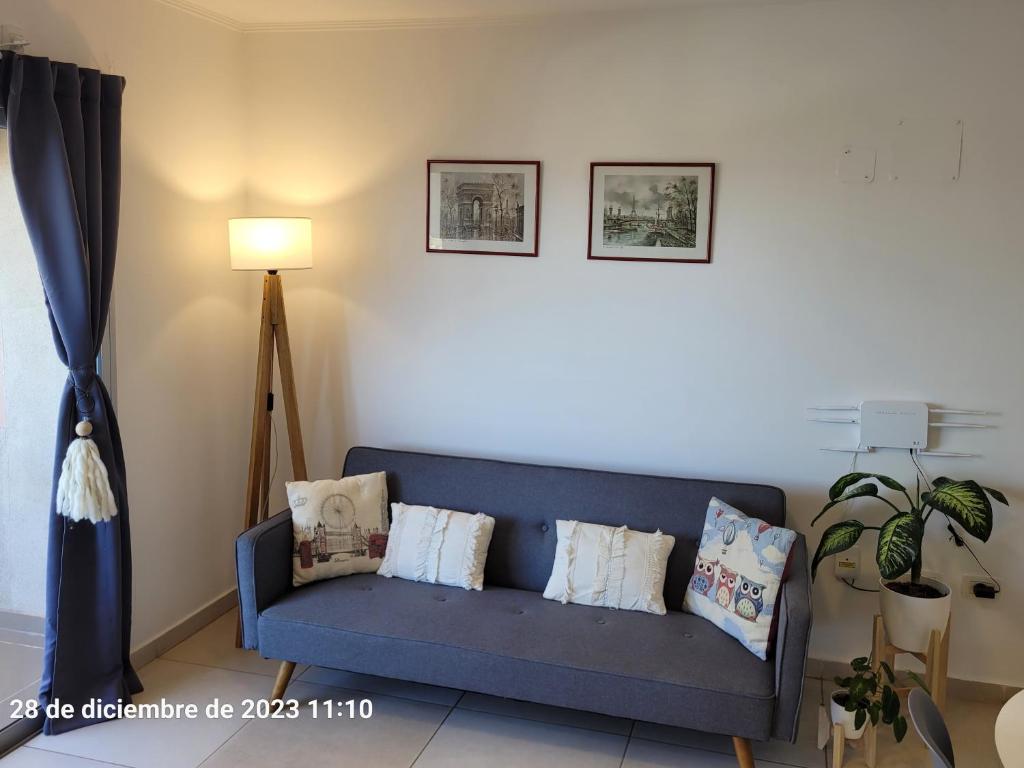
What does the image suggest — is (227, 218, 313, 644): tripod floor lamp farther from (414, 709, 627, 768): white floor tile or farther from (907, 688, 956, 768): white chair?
(907, 688, 956, 768): white chair

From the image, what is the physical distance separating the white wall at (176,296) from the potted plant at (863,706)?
2491mm

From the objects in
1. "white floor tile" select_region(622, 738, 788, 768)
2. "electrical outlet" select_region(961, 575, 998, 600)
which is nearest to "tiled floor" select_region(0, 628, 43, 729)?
"white floor tile" select_region(622, 738, 788, 768)

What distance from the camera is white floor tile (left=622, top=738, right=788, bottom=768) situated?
2871 millimetres

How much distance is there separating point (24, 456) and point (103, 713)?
0.90m

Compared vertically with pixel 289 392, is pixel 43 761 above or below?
below

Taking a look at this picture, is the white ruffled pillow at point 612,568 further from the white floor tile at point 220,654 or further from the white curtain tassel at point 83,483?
the white curtain tassel at point 83,483

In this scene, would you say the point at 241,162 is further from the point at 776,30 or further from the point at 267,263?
the point at 776,30

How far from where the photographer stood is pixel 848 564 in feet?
11.0

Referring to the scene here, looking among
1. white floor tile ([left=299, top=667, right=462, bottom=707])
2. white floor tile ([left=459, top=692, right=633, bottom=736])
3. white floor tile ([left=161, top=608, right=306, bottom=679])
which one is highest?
white floor tile ([left=161, top=608, right=306, bottom=679])

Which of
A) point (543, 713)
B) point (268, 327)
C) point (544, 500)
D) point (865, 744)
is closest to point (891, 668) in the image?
point (865, 744)

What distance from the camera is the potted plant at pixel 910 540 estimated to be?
2.89 metres

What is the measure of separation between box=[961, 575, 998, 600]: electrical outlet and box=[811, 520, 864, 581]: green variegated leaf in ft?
1.67

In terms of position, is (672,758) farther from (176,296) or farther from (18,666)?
(176,296)

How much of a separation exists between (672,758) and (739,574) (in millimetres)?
619
